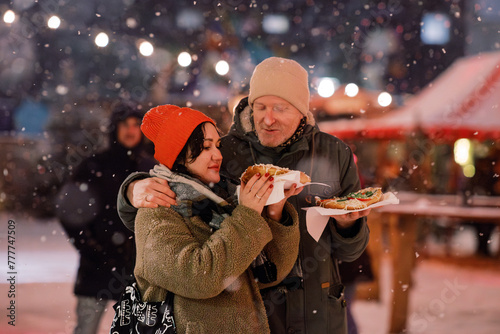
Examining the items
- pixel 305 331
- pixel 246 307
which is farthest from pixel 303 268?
pixel 246 307

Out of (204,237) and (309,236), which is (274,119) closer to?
(309,236)

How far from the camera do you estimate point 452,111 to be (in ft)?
30.4

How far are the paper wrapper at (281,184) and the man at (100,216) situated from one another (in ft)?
6.35

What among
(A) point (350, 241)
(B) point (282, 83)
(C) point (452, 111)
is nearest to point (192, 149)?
(B) point (282, 83)

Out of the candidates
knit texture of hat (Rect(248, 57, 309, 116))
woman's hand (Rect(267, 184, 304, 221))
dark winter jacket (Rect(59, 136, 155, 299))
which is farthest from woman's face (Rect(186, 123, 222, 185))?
dark winter jacket (Rect(59, 136, 155, 299))

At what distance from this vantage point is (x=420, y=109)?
31.9 feet

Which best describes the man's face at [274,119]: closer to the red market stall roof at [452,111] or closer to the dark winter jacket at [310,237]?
the dark winter jacket at [310,237]

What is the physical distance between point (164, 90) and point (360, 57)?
6463mm

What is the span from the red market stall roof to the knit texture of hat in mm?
7122

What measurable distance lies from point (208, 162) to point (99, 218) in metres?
1.93

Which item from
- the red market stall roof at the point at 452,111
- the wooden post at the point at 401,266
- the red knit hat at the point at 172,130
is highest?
the red market stall roof at the point at 452,111

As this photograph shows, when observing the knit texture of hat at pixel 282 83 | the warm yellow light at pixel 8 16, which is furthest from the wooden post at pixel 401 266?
the warm yellow light at pixel 8 16

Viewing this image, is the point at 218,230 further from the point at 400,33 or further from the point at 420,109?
the point at 400,33

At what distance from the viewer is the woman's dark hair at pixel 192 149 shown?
183 cm
